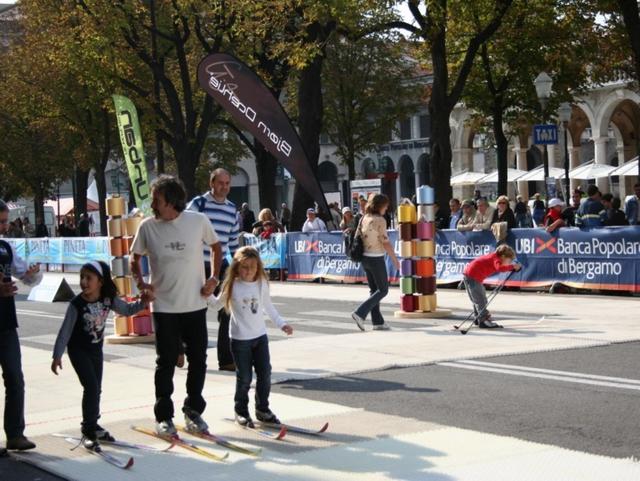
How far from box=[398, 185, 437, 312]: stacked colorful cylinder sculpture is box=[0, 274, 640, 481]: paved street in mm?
573

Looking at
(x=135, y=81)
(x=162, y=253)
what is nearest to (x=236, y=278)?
(x=162, y=253)

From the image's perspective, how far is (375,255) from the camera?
53.4 feet

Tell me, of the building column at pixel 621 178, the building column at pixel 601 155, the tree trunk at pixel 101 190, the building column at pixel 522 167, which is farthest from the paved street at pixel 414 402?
the building column at pixel 522 167

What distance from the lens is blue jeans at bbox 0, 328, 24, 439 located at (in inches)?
332

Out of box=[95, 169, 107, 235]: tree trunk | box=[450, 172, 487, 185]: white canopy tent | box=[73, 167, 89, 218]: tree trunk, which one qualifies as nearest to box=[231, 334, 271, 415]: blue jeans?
box=[95, 169, 107, 235]: tree trunk

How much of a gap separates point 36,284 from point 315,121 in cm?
2600

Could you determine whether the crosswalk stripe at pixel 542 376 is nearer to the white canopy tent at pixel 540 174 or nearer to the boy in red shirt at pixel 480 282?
the boy in red shirt at pixel 480 282

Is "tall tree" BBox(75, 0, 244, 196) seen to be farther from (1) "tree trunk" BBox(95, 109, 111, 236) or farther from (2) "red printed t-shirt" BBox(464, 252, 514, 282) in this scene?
(2) "red printed t-shirt" BBox(464, 252, 514, 282)

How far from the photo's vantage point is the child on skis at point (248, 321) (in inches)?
356

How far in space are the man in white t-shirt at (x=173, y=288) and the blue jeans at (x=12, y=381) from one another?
913 mm

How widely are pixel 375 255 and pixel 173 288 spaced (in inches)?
305

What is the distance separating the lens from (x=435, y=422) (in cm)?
917

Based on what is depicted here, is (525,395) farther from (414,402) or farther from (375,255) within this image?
(375,255)

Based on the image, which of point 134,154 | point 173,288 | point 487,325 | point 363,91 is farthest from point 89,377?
point 363,91
